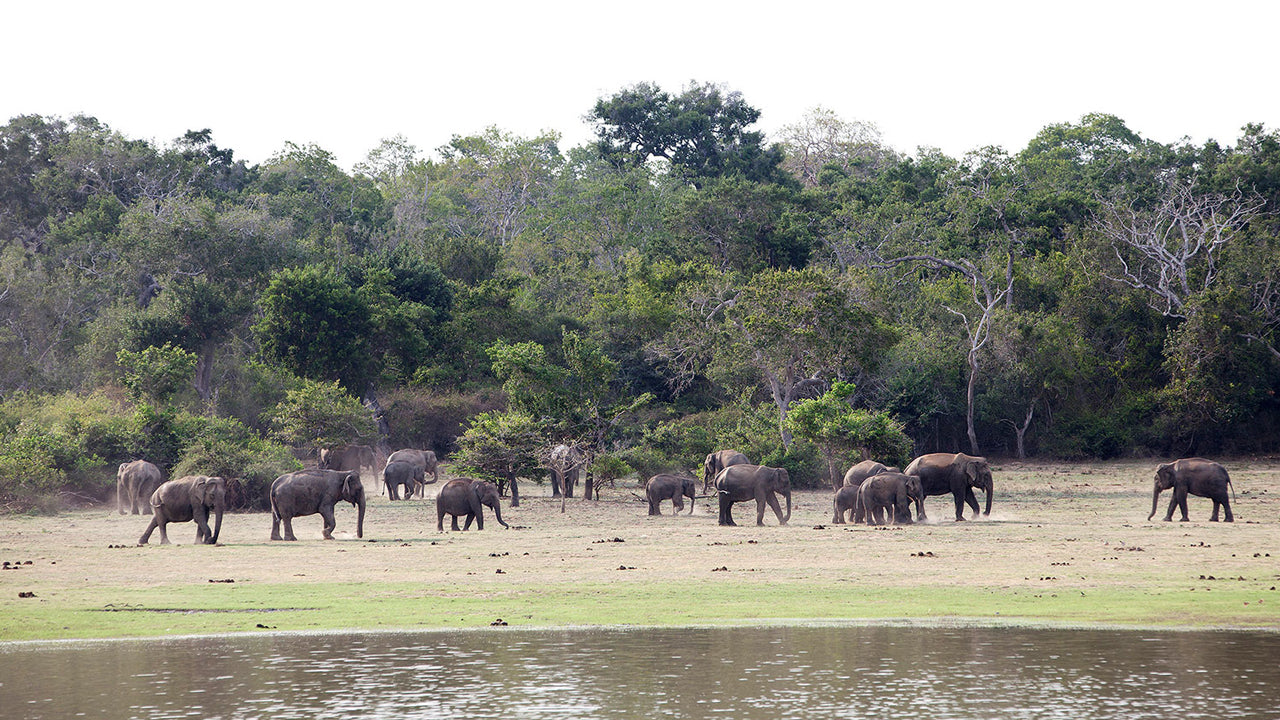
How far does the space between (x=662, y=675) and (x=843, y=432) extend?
75.7 ft

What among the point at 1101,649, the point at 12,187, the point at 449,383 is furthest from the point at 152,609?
the point at 12,187

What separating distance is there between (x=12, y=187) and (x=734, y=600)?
62154mm

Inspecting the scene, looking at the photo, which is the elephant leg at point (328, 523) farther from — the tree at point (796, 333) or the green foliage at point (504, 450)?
the tree at point (796, 333)

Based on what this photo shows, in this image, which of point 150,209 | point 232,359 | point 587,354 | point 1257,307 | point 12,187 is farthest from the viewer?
point 12,187

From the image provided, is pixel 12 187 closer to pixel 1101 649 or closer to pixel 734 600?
pixel 734 600

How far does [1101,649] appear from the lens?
13.5 m

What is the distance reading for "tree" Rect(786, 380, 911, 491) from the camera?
34812 millimetres

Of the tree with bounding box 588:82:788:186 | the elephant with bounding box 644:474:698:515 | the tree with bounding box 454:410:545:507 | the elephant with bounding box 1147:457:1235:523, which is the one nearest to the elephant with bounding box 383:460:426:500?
the tree with bounding box 454:410:545:507

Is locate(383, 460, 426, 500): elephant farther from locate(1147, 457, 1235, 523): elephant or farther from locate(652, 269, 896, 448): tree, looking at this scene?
locate(1147, 457, 1235, 523): elephant

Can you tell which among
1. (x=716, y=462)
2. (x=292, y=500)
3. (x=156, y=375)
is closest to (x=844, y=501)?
(x=716, y=462)

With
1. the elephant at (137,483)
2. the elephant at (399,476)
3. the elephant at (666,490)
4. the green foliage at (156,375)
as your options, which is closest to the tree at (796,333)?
the elephant at (666,490)

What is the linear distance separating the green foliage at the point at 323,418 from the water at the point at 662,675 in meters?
26.4

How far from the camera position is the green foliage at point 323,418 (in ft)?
133

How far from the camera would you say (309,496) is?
2500 centimetres
